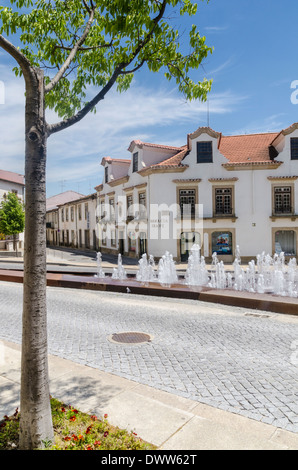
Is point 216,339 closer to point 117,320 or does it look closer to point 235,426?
point 117,320

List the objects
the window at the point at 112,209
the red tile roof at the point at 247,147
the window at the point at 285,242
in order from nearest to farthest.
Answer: the window at the point at 285,242 → the red tile roof at the point at 247,147 → the window at the point at 112,209

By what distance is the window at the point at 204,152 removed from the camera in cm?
2766

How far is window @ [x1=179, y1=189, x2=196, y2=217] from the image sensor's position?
91.4 ft

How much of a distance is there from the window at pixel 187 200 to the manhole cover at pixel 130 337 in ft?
66.9

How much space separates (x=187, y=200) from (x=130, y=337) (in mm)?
21157

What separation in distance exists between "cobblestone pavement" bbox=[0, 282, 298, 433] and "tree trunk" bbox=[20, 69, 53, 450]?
85.9 inches

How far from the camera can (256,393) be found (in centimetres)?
501

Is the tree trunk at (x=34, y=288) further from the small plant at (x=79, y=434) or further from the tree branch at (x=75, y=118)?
the tree branch at (x=75, y=118)

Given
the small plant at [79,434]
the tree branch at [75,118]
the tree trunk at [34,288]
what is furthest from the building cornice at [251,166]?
the small plant at [79,434]

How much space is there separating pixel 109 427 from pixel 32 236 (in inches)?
91.5

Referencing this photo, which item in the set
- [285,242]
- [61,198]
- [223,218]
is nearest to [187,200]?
[223,218]

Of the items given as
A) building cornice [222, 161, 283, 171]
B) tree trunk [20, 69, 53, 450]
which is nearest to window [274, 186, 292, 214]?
building cornice [222, 161, 283, 171]

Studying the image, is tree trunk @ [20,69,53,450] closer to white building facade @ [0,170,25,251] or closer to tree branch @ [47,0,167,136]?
tree branch @ [47,0,167,136]

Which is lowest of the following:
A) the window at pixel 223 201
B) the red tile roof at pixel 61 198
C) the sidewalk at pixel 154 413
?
the sidewalk at pixel 154 413
